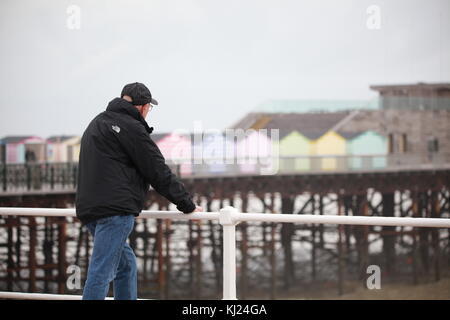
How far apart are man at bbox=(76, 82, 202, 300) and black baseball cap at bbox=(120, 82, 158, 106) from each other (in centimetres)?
6

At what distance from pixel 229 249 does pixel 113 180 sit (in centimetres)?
69

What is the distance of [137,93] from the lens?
382 cm

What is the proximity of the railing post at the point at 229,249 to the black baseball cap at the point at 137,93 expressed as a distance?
698 mm

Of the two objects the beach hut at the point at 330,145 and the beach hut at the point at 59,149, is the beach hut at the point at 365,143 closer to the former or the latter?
the beach hut at the point at 330,145

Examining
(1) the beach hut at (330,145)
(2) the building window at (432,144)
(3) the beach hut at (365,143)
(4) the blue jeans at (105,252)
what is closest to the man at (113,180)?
(4) the blue jeans at (105,252)

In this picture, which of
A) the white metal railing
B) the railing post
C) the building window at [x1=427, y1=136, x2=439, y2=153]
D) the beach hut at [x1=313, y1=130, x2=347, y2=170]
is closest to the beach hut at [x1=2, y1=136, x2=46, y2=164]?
the beach hut at [x1=313, y1=130, x2=347, y2=170]

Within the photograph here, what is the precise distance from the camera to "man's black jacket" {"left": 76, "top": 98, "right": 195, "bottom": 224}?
363cm

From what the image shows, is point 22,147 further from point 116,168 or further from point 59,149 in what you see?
point 116,168

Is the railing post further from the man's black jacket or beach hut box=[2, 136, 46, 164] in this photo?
beach hut box=[2, 136, 46, 164]

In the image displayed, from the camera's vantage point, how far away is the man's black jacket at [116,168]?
3633 mm
